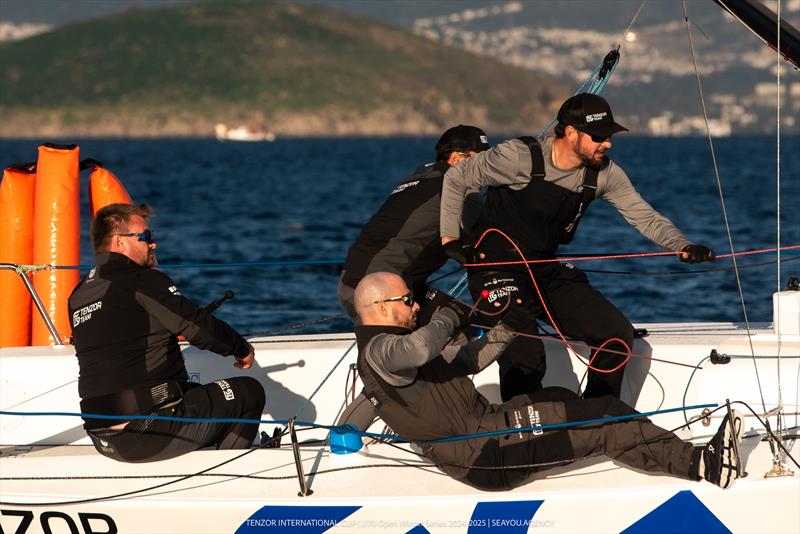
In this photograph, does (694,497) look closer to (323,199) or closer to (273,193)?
(323,199)

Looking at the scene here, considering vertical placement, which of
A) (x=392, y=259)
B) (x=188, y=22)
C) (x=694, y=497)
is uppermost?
(x=188, y=22)

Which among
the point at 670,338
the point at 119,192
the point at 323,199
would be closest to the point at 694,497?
the point at 670,338

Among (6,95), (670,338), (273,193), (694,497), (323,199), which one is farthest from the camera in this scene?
(6,95)

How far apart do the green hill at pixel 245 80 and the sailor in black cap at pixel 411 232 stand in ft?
512

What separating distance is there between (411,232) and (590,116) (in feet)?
3.13

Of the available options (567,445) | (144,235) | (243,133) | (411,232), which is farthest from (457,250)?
(243,133)

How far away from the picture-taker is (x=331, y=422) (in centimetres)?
600

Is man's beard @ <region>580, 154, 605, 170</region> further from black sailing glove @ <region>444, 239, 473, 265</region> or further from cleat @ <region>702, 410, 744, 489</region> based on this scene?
cleat @ <region>702, 410, 744, 489</region>

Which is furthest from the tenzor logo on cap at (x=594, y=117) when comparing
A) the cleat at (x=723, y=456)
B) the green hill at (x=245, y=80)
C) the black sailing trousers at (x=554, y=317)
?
Answer: the green hill at (x=245, y=80)

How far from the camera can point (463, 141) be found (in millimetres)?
5352

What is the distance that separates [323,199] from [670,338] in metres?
27.7

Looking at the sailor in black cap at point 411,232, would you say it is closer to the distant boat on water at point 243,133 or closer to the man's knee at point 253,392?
the man's knee at point 253,392

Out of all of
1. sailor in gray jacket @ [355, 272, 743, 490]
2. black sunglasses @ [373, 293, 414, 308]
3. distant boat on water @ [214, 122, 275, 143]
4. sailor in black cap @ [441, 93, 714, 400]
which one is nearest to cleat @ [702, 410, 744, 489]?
sailor in gray jacket @ [355, 272, 743, 490]

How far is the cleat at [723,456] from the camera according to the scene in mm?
4328
